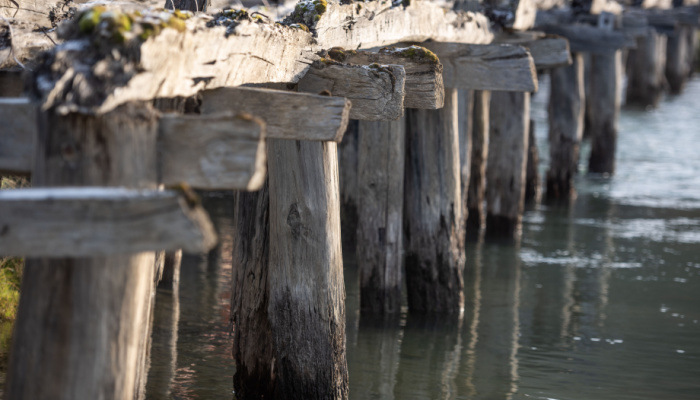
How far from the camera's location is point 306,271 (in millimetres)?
4629

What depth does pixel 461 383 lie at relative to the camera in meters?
5.62

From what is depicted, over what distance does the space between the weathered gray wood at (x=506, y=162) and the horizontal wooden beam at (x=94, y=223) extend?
7.26 meters

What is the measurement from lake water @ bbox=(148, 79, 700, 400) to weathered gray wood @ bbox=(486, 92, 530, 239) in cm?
35

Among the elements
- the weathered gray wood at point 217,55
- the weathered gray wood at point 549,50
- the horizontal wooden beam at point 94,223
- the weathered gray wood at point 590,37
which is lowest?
the horizontal wooden beam at point 94,223

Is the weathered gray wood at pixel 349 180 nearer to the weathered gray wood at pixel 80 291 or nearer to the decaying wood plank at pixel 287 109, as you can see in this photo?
the decaying wood plank at pixel 287 109

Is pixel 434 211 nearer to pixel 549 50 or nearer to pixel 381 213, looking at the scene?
pixel 381 213

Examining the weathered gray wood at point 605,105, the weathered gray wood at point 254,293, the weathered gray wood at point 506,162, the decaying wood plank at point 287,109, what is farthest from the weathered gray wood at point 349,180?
the weathered gray wood at point 605,105

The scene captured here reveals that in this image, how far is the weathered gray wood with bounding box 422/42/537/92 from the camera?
6.65 meters

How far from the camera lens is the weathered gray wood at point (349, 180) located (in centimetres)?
873

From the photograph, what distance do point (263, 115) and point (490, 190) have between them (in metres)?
6.58

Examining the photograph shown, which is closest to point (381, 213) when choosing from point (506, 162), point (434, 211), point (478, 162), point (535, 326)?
point (434, 211)

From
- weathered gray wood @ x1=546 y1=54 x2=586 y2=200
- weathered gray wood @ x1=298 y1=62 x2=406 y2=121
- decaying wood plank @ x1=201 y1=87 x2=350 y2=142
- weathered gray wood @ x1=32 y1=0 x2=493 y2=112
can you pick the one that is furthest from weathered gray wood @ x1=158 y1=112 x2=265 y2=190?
weathered gray wood @ x1=546 y1=54 x2=586 y2=200

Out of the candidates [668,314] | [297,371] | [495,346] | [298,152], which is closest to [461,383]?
[495,346]

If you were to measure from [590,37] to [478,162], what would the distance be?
2396mm
